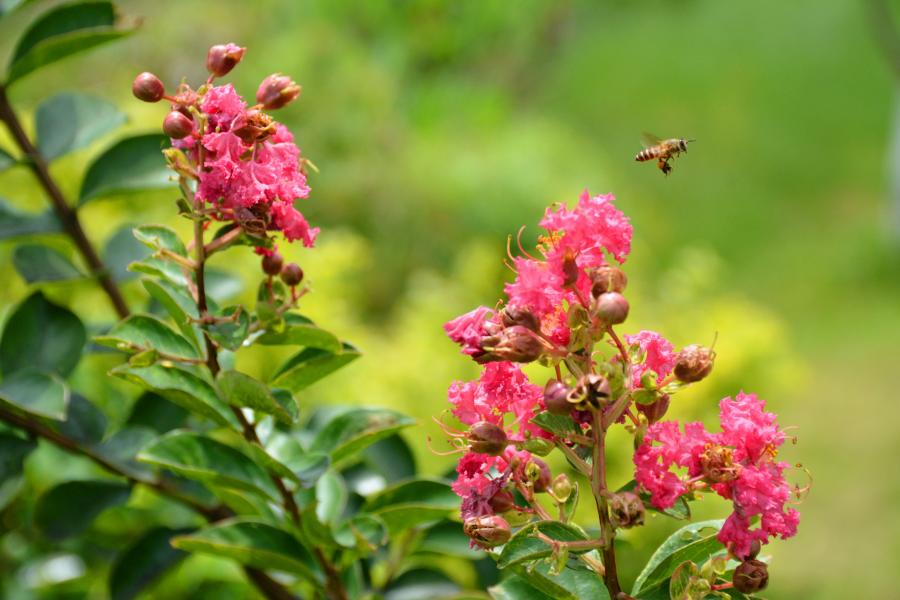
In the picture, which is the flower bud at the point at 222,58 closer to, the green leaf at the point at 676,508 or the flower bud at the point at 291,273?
the flower bud at the point at 291,273

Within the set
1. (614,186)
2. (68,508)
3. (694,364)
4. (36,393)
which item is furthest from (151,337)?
(614,186)

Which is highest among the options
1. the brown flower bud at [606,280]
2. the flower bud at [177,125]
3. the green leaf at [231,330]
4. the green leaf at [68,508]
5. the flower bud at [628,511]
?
the brown flower bud at [606,280]

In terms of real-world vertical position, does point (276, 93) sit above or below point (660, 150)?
below

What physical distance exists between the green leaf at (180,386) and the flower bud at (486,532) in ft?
0.69

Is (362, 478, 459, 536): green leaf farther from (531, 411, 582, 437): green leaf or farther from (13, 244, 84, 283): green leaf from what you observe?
(13, 244, 84, 283): green leaf

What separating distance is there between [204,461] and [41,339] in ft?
0.90

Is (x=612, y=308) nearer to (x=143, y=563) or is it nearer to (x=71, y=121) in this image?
(x=143, y=563)

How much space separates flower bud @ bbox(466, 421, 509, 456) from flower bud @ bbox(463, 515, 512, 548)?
0.04 meters

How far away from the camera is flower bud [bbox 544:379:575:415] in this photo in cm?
40

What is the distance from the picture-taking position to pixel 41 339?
73 centimetres

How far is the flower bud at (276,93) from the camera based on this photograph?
515mm

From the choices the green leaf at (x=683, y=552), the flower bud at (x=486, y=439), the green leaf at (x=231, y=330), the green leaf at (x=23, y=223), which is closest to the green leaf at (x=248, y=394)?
the green leaf at (x=231, y=330)

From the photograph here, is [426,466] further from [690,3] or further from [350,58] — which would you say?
[690,3]

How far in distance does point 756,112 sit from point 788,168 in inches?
28.9
